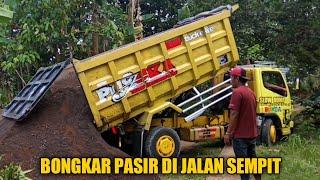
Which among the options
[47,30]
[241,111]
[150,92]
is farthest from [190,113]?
[47,30]

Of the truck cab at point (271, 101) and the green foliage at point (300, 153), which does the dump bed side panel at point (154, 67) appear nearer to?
the truck cab at point (271, 101)

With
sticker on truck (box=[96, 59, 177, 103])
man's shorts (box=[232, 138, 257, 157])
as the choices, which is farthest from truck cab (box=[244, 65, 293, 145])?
man's shorts (box=[232, 138, 257, 157])

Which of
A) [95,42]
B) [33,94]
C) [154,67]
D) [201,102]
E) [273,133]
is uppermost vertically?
[95,42]

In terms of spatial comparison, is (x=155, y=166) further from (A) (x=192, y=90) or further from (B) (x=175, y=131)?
(A) (x=192, y=90)

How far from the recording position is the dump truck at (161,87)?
21.1 ft

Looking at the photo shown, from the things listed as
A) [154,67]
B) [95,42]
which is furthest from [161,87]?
[95,42]

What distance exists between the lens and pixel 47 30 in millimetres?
9555

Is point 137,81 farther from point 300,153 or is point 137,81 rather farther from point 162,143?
point 300,153

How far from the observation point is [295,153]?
7840 mm

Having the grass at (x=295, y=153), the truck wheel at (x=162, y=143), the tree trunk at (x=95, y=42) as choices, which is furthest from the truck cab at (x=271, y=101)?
the tree trunk at (x=95, y=42)

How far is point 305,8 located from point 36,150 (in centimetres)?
813
